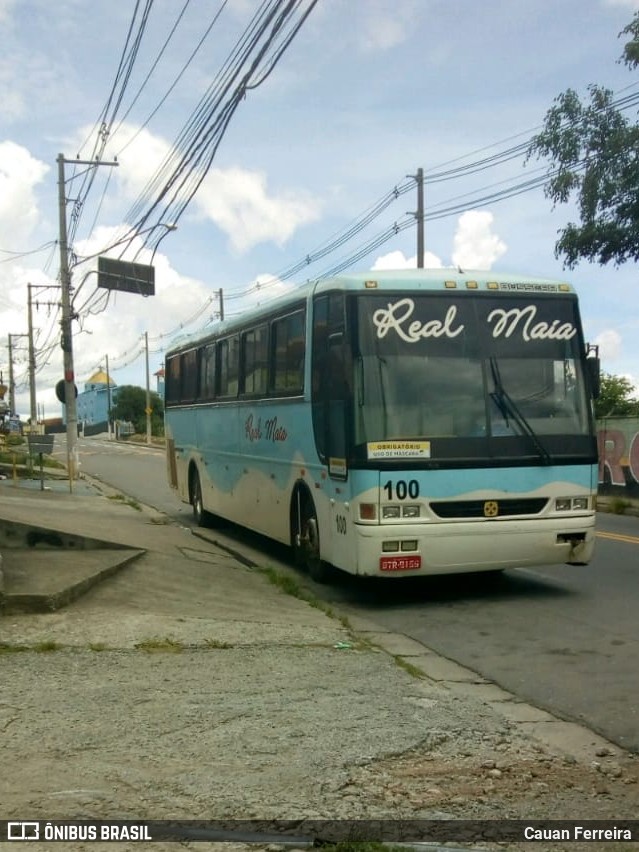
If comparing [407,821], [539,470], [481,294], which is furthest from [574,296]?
[407,821]

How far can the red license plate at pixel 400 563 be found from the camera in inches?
343

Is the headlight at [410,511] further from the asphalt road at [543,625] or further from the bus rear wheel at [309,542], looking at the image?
the bus rear wheel at [309,542]

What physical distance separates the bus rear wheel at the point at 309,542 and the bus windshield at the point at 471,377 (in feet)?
5.74

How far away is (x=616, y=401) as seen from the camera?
24875 millimetres

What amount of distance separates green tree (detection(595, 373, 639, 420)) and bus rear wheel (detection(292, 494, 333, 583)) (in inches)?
360

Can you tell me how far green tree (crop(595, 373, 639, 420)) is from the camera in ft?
70.5

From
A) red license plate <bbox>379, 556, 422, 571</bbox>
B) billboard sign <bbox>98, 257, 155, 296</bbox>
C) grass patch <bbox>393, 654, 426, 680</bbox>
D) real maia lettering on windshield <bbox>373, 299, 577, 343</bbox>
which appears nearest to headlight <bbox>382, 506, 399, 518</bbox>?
red license plate <bbox>379, 556, 422, 571</bbox>

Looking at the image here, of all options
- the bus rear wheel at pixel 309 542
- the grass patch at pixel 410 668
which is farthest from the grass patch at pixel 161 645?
the bus rear wheel at pixel 309 542

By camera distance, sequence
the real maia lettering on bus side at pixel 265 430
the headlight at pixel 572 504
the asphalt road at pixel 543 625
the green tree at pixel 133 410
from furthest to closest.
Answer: the green tree at pixel 133 410 → the real maia lettering on bus side at pixel 265 430 → the headlight at pixel 572 504 → the asphalt road at pixel 543 625

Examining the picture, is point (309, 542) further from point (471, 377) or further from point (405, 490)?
point (471, 377)

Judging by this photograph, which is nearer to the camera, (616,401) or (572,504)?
(572,504)

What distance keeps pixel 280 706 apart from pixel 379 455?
341 centimetres

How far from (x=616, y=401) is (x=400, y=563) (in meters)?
17.8

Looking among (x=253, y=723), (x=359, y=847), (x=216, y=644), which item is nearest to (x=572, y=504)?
(x=216, y=644)
